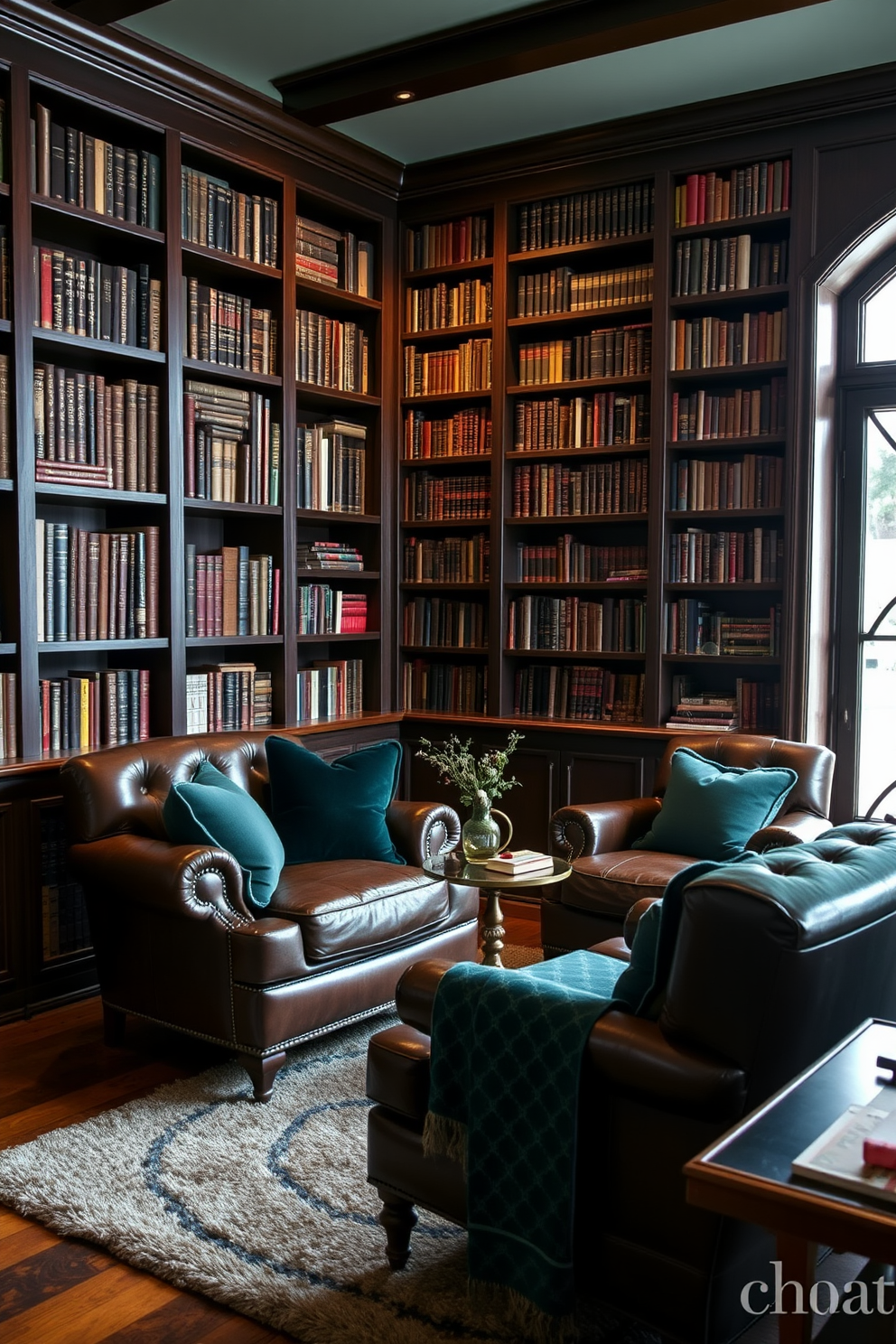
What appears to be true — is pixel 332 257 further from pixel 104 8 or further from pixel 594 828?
pixel 594 828

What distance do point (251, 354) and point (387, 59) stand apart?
1.25 metres

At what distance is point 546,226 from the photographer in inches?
208

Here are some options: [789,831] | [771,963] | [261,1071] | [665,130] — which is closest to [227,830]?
[261,1071]

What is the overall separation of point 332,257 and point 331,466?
37.2 inches

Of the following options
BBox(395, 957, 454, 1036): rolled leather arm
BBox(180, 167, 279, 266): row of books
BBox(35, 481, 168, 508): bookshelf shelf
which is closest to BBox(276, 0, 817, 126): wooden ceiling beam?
BBox(180, 167, 279, 266): row of books

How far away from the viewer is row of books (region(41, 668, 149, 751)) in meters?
4.19

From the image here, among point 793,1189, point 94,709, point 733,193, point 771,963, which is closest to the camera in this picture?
point 793,1189

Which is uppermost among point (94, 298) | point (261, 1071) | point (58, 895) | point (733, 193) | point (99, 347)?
point (733, 193)

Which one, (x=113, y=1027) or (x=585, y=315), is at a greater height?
(x=585, y=315)

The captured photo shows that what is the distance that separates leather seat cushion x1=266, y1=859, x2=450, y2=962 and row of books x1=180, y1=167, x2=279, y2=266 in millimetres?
2512

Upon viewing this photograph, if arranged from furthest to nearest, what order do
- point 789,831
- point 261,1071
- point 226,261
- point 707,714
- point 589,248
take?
point 589,248 < point 707,714 < point 226,261 < point 789,831 < point 261,1071

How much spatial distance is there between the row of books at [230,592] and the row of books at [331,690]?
1.13 ft

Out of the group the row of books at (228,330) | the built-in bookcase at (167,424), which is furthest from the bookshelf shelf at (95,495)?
the row of books at (228,330)

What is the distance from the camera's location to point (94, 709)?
434 centimetres
